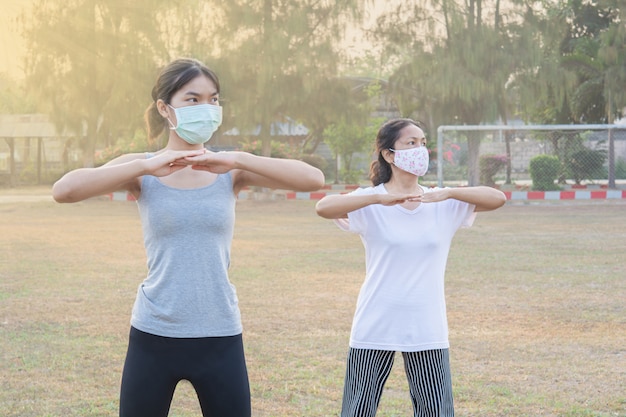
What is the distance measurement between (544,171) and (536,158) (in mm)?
467

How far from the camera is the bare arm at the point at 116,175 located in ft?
10.0

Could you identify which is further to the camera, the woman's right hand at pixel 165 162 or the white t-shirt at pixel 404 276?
the white t-shirt at pixel 404 276

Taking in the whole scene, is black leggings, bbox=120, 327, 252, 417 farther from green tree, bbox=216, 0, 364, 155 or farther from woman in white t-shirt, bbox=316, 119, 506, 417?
green tree, bbox=216, 0, 364, 155

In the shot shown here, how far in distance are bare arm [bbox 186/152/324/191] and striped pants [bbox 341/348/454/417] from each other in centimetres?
86

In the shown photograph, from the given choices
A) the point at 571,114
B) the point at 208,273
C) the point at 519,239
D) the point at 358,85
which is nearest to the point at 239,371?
the point at 208,273

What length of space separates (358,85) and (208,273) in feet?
122

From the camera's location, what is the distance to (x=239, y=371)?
313 centimetres

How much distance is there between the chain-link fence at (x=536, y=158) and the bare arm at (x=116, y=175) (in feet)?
74.9

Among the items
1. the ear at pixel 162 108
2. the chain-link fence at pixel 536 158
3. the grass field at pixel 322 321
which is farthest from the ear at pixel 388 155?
the chain-link fence at pixel 536 158

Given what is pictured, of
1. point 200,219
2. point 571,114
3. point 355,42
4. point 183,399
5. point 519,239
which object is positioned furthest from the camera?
point 571,114

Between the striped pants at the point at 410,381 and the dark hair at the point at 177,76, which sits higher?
the dark hair at the point at 177,76

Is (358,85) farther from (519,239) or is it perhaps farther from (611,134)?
(519,239)

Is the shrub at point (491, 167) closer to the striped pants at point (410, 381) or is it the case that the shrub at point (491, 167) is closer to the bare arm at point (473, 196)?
the bare arm at point (473, 196)

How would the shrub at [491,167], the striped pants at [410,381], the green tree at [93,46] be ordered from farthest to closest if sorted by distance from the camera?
the green tree at [93,46], the shrub at [491,167], the striped pants at [410,381]
